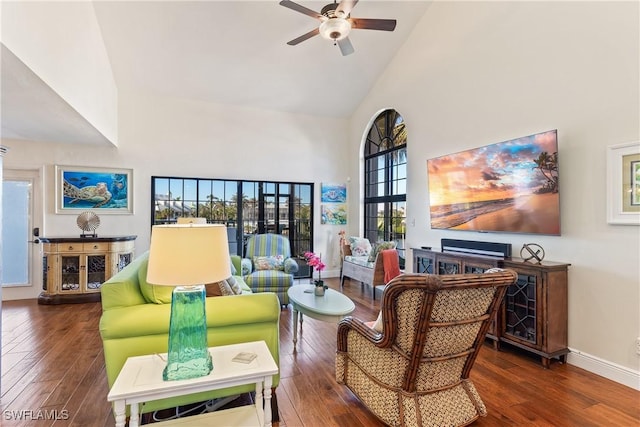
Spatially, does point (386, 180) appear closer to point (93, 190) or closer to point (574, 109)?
point (574, 109)

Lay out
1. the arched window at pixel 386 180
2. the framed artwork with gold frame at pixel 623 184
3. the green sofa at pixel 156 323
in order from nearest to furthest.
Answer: the green sofa at pixel 156 323
the framed artwork with gold frame at pixel 623 184
the arched window at pixel 386 180

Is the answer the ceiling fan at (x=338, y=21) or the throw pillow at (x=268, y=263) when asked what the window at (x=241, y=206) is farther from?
the ceiling fan at (x=338, y=21)

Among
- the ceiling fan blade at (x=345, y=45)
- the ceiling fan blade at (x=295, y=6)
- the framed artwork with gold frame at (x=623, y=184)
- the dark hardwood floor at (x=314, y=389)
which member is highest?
the ceiling fan blade at (x=295, y=6)

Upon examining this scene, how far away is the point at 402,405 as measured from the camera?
6.29 ft

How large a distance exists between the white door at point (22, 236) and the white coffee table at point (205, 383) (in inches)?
188

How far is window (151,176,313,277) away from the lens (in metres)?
5.78

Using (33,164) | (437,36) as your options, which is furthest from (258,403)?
(33,164)

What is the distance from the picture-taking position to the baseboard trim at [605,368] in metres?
2.53

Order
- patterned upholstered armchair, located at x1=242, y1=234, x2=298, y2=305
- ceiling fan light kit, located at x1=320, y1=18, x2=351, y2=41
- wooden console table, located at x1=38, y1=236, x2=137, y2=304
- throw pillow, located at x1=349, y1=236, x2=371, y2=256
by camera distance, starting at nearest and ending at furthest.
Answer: ceiling fan light kit, located at x1=320, y1=18, x2=351, y2=41 < patterned upholstered armchair, located at x1=242, y1=234, x2=298, y2=305 < wooden console table, located at x1=38, y1=236, x2=137, y2=304 < throw pillow, located at x1=349, y1=236, x2=371, y2=256

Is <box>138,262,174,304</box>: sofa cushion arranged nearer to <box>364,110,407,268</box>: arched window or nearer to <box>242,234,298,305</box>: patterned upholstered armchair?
<box>242,234,298,305</box>: patterned upholstered armchair

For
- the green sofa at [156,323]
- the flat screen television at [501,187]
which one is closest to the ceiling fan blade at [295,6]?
the flat screen television at [501,187]

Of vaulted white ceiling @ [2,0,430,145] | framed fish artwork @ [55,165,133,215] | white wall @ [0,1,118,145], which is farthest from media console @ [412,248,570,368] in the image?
framed fish artwork @ [55,165,133,215]

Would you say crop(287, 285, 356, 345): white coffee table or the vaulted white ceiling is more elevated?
the vaulted white ceiling

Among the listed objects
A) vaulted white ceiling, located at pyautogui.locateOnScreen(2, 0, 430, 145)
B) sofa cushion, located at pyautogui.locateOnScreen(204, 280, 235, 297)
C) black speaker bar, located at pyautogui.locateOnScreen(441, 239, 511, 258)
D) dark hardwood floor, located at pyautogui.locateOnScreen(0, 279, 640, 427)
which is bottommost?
dark hardwood floor, located at pyautogui.locateOnScreen(0, 279, 640, 427)
